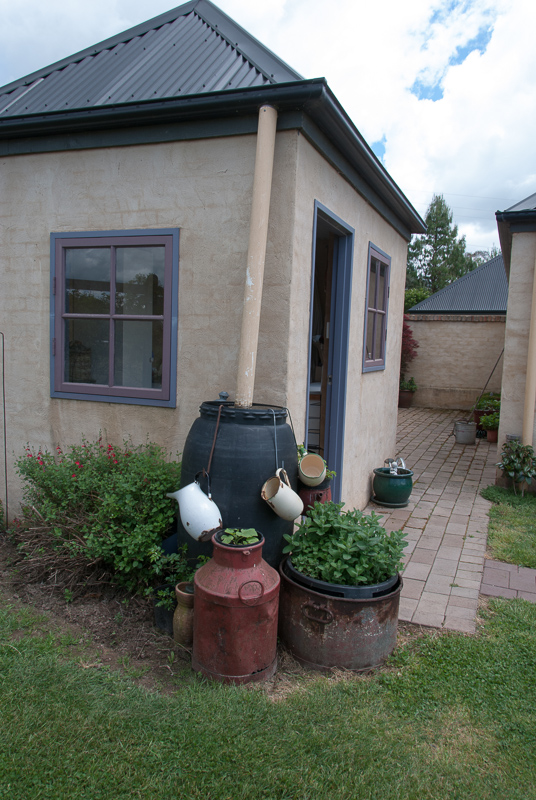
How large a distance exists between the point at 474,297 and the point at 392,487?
1351 cm

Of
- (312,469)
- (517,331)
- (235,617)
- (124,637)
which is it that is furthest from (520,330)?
(124,637)

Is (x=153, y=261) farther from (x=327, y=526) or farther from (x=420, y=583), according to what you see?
(x=420, y=583)

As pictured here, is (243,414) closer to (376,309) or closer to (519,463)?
(376,309)

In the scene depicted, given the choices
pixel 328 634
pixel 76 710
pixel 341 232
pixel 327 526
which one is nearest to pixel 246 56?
pixel 341 232

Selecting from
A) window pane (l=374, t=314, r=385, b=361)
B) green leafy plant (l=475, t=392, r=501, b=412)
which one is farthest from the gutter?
green leafy plant (l=475, t=392, r=501, b=412)

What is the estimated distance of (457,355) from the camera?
15.7 metres

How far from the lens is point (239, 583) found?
2.65 meters

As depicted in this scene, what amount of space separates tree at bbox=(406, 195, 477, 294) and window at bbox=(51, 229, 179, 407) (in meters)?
33.3

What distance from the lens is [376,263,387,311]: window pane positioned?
605cm

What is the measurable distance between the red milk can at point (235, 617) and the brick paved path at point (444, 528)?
46.6 inches

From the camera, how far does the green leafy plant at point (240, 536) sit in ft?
9.07

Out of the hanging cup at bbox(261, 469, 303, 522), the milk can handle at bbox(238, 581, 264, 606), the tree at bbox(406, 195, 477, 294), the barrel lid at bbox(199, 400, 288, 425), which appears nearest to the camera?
the milk can handle at bbox(238, 581, 264, 606)

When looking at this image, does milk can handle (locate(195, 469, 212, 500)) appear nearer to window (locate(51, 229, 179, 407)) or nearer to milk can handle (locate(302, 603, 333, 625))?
milk can handle (locate(302, 603, 333, 625))

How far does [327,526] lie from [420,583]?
136 centimetres
